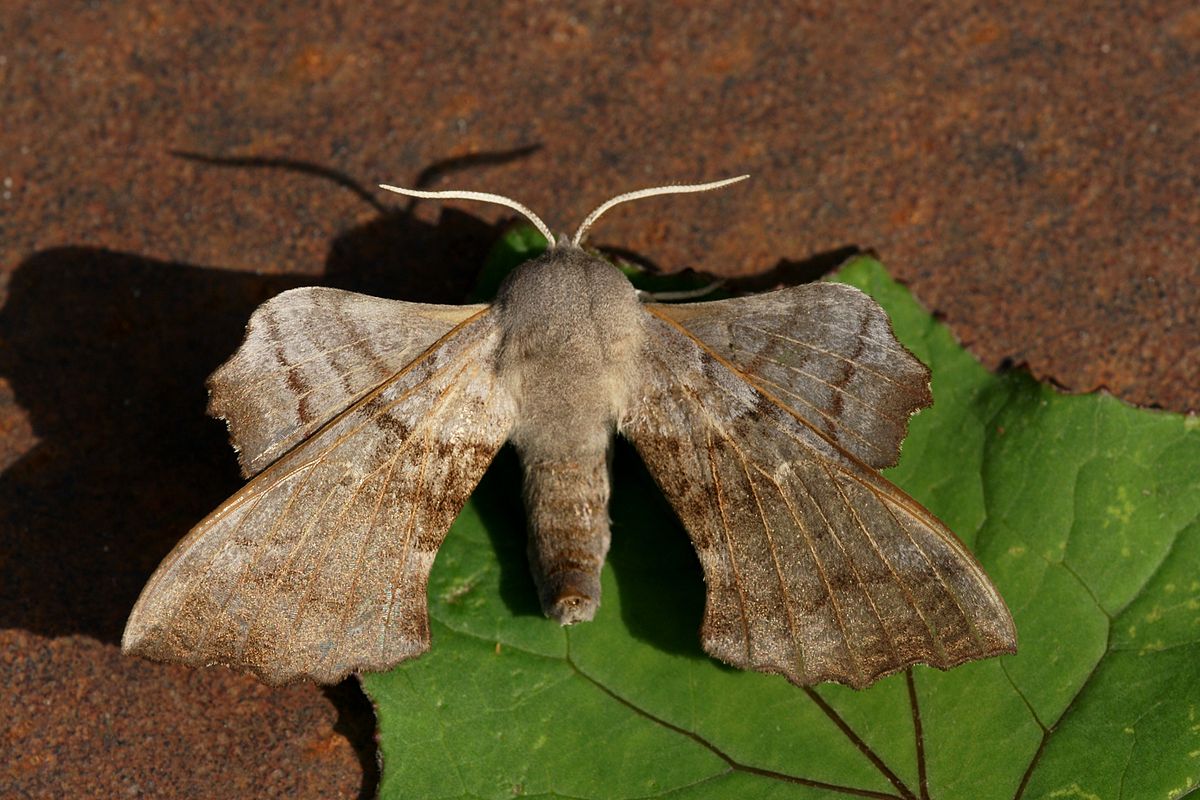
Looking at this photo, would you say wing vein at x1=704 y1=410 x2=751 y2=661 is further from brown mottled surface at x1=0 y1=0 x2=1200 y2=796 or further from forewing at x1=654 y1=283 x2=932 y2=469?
brown mottled surface at x1=0 y1=0 x2=1200 y2=796

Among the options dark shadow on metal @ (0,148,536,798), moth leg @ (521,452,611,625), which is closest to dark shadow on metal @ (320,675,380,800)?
dark shadow on metal @ (0,148,536,798)

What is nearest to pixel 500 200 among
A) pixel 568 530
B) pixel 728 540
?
pixel 568 530

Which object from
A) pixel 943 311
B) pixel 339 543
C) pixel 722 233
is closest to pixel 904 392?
pixel 943 311

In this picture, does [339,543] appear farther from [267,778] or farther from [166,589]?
[267,778]

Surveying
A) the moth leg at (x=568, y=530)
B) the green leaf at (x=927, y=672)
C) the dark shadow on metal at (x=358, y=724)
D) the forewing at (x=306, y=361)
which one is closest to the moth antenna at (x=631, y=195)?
the forewing at (x=306, y=361)

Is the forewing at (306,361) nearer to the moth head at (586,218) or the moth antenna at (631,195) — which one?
the moth head at (586,218)
